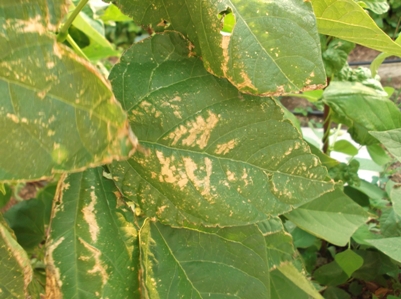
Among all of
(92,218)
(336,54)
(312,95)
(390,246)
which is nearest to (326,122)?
(312,95)

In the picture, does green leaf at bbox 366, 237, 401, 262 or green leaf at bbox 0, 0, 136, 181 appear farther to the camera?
green leaf at bbox 366, 237, 401, 262

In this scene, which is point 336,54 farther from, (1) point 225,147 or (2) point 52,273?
(2) point 52,273

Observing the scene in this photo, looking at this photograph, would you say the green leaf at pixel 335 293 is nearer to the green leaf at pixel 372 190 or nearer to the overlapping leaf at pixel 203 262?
the green leaf at pixel 372 190

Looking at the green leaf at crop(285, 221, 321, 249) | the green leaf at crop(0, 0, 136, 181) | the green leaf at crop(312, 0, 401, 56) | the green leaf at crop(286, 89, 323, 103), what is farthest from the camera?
the green leaf at crop(285, 221, 321, 249)

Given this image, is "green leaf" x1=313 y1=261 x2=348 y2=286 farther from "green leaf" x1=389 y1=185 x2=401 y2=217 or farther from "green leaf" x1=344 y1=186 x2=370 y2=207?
"green leaf" x1=389 y1=185 x2=401 y2=217

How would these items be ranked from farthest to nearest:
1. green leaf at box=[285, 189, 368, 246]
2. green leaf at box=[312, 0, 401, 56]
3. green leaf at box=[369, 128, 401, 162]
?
green leaf at box=[285, 189, 368, 246] → green leaf at box=[369, 128, 401, 162] → green leaf at box=[312, 0, 401, 56]

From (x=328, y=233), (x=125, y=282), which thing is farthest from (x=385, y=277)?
(x=125, y=282)

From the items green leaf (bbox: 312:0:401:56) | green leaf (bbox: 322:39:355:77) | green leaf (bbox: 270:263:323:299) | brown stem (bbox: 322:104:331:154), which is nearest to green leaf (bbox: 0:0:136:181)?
green leaf (bbox: 312:0:401:56)
